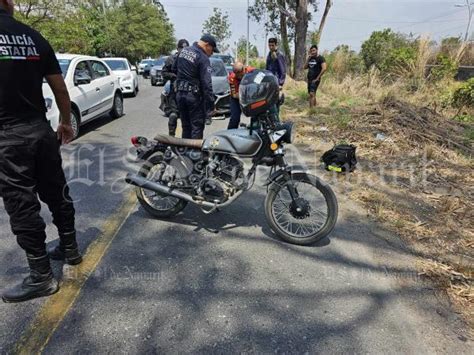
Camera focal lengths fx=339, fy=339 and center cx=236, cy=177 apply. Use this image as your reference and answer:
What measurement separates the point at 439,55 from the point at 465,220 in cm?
1095

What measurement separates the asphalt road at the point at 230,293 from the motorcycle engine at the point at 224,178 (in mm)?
473

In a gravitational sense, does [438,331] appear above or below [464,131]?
below

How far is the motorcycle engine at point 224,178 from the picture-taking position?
3373 millimetres

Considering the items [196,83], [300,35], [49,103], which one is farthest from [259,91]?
[300,35]

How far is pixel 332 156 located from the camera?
5.45 metres

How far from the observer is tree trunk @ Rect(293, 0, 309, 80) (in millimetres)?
14477

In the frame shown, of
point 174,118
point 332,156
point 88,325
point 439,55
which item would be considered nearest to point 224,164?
point 88,325

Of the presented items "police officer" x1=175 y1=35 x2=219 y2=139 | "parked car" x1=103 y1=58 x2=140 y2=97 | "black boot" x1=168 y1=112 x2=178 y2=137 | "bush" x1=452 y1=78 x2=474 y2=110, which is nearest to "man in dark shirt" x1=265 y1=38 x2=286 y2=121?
"black boot" x1=168 y1=112 x2=178 y2=137

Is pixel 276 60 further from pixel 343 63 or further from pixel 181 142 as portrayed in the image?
pixel 343 63

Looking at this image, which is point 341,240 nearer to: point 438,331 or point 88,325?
point 438,331

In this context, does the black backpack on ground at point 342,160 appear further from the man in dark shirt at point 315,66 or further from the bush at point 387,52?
the bush at point 387,52

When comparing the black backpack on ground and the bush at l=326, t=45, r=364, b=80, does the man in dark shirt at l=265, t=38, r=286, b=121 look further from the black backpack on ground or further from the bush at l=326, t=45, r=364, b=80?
the bush at l=326, t=45, r=364, b=80

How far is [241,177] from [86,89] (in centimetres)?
549

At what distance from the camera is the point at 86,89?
735 centimetres
